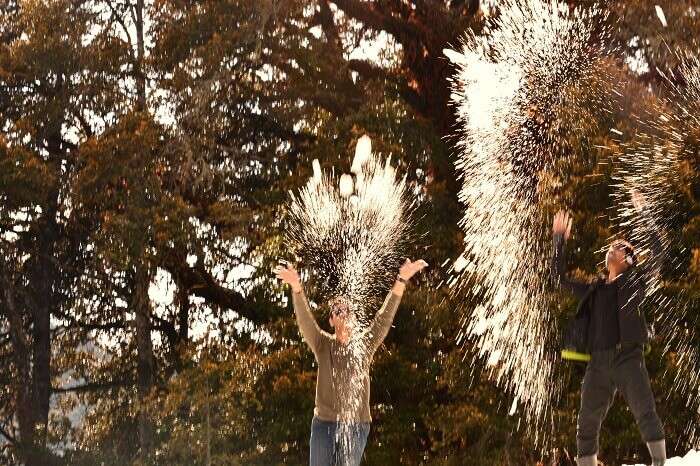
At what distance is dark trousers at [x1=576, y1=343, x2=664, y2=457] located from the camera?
6.34 meters

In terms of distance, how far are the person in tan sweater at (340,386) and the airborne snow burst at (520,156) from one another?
242 inches

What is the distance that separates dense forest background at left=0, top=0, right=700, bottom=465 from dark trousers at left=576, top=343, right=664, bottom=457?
5.86 meters

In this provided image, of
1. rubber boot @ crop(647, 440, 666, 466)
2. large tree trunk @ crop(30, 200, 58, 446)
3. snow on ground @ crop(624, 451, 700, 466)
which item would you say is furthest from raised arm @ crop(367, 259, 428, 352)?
large tree trunk @ crop(30, 200, 58, 446)

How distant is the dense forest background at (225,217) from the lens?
46.6ft

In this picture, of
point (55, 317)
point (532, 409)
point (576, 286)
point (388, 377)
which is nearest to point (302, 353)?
point (388, 377)

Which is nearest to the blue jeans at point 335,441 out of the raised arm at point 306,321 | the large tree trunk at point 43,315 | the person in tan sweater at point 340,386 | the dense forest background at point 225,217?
the person in tan sweater at point 340,386

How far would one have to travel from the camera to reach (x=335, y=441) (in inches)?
259

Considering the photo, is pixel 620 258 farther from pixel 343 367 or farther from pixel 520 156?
pixel 520 156

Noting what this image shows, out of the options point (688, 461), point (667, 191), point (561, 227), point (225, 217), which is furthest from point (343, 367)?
point (225, 217)

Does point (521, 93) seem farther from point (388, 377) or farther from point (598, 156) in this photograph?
point (388, 377)

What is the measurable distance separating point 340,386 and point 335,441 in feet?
1.06

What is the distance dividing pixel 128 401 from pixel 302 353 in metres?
5.39

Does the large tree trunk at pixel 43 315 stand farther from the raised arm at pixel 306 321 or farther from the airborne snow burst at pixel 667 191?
the raised arm at pixel 306 321

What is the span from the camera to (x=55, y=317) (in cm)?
2053
